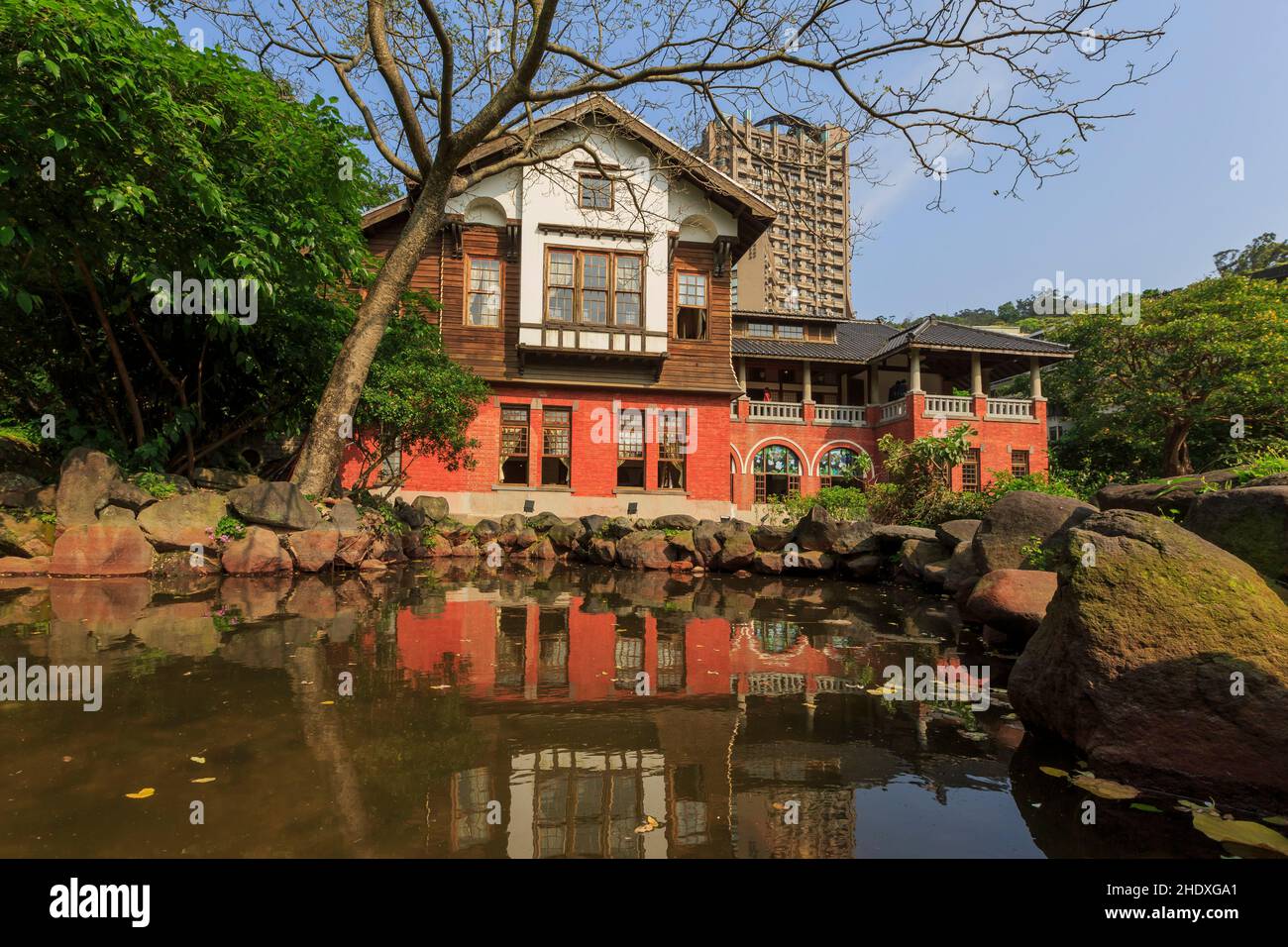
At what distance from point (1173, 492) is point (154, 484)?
40.0 feet

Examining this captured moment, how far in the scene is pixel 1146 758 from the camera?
9.23 ft

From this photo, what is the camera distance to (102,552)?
27.8ft

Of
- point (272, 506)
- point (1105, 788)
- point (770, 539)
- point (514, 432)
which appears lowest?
point (1105, 788)

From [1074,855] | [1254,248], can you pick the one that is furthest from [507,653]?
[1254,248]

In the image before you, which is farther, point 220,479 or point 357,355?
point 357,355

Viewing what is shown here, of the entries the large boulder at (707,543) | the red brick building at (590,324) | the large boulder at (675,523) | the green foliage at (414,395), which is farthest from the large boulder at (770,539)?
the red brick building at (590,324)

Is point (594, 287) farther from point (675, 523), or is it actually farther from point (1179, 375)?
point (1179, 375)

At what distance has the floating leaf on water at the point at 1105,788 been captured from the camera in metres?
→ 2.67

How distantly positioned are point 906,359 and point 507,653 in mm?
27741

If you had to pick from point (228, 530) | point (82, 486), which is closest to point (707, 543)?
point (228, 530)

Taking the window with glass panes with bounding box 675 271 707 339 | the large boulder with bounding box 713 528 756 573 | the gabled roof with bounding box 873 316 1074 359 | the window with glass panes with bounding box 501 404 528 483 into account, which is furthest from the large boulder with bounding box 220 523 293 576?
the gabled roof with bounding box 873 316 1074 359

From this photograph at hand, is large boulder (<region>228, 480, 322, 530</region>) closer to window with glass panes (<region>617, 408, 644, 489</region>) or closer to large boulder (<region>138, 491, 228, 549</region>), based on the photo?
large boulder (<region>138, 491, 228, 549</region>)
